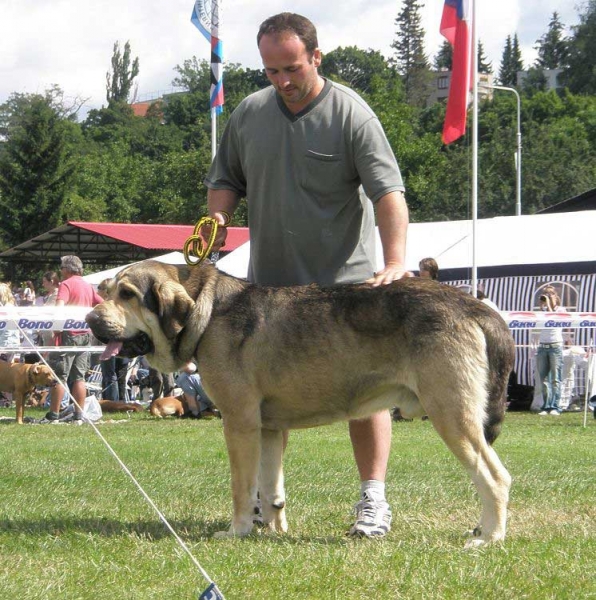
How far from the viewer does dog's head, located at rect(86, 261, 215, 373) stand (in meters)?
4.73

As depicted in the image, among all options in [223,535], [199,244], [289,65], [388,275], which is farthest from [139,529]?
[289,65]

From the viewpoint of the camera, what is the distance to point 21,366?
15.1 m

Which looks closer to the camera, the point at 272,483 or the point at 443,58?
the point at 272,483

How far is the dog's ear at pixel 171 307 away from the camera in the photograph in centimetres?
473

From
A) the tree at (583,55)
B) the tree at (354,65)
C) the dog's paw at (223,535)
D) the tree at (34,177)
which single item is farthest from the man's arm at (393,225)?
the tree at (354,65)

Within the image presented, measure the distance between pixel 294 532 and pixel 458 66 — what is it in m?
13.3

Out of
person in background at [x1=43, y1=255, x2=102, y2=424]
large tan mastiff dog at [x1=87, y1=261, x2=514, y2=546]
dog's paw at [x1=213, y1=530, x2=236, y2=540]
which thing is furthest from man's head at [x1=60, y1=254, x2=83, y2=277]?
dog's paw at [x1=213, y1=530, x2=236, y2=540]

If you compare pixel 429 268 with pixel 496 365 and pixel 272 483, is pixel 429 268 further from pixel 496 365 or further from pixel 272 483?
pixel 496 365

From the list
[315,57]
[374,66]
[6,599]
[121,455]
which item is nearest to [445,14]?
[121,455]

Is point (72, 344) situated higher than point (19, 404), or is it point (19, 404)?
point (72, 344)

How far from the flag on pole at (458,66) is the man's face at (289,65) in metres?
12.3

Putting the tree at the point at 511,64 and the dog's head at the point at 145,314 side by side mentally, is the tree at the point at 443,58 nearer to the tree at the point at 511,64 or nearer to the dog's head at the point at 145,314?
the tree at the point at 511,64

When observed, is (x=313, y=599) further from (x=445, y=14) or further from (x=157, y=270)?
(x=445, y=14)

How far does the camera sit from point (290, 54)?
476 cm
